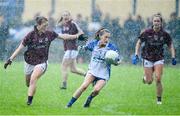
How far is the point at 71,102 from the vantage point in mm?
16344

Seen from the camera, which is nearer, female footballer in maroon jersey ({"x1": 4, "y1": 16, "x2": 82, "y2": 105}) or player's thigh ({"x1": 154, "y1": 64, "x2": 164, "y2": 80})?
female footballer in maroon jersey ({"x1": 4, "y1": 16, "x2": 82, "y2": 105})

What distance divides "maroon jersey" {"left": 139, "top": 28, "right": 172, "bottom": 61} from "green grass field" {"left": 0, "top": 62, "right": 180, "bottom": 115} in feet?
3.30

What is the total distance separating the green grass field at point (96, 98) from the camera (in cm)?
1597

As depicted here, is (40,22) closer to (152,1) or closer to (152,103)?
(152,103)

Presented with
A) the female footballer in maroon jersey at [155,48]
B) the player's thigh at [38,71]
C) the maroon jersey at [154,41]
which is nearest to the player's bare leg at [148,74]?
the female footballer in maroon jersey at [155,48]

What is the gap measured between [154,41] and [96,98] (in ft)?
6.31

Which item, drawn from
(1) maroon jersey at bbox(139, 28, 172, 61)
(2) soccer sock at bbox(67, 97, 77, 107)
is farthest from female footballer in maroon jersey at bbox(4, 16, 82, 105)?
(1) maroon jersey at bbox(139, 28, 172, 61)

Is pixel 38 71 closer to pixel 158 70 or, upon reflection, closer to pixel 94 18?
pixel 158 70

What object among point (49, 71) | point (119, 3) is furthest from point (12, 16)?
point (49, 71)

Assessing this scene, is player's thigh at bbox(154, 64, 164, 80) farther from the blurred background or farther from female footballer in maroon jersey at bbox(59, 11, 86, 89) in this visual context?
the blurred background

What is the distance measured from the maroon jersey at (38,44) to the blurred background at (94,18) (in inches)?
553

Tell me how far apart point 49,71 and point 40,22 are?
11.3 m

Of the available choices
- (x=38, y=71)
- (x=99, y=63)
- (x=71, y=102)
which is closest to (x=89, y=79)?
(x=99, y=63)

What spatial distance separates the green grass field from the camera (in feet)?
52.4
